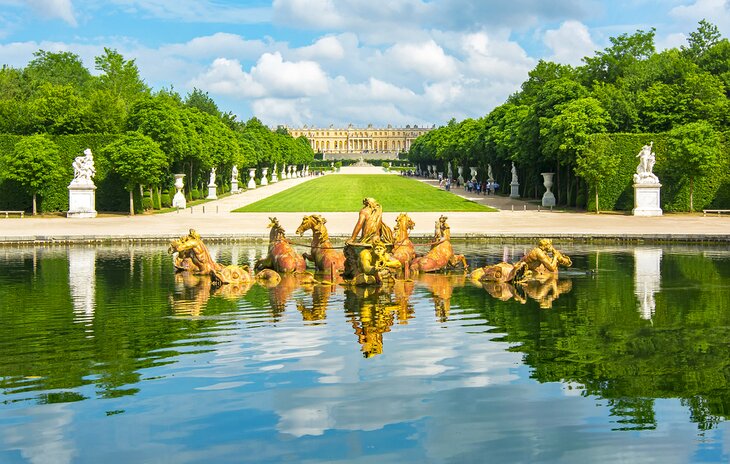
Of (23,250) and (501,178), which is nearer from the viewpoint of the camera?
(23,250)

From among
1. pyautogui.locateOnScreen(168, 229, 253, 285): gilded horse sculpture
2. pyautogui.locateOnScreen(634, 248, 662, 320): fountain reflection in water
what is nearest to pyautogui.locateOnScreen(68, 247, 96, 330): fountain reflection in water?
pyautogui.locateOnScreen(168, 229, 253, 285): gilded horse sculpture

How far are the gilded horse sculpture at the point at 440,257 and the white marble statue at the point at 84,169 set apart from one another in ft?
88.8

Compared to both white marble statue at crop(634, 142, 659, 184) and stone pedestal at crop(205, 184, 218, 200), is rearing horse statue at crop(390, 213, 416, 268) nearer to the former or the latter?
white marble statue at crop(634, 142, 659, 184)

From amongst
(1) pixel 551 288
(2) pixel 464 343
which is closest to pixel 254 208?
(1) pixel 551 288

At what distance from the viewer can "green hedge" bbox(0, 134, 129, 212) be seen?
46188 millimetres

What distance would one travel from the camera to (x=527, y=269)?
19984 mm

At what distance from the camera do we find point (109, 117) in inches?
2267

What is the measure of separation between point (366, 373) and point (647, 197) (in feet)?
117

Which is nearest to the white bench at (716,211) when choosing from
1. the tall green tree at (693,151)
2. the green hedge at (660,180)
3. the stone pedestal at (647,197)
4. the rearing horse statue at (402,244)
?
the tall green tree at (693,151)

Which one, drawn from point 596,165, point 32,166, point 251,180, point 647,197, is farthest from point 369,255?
point 251,180

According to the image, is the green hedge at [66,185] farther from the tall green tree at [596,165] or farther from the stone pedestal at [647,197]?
the stone pedestal at [647,197]

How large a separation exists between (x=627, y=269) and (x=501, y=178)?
168 feet

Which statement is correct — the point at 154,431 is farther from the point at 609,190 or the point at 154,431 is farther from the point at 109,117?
the point at 109,117

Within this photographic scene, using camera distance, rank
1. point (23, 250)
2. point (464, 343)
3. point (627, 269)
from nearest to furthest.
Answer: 1. point (464, 343)
2. point (627, 269)
3. point (23, 250)
